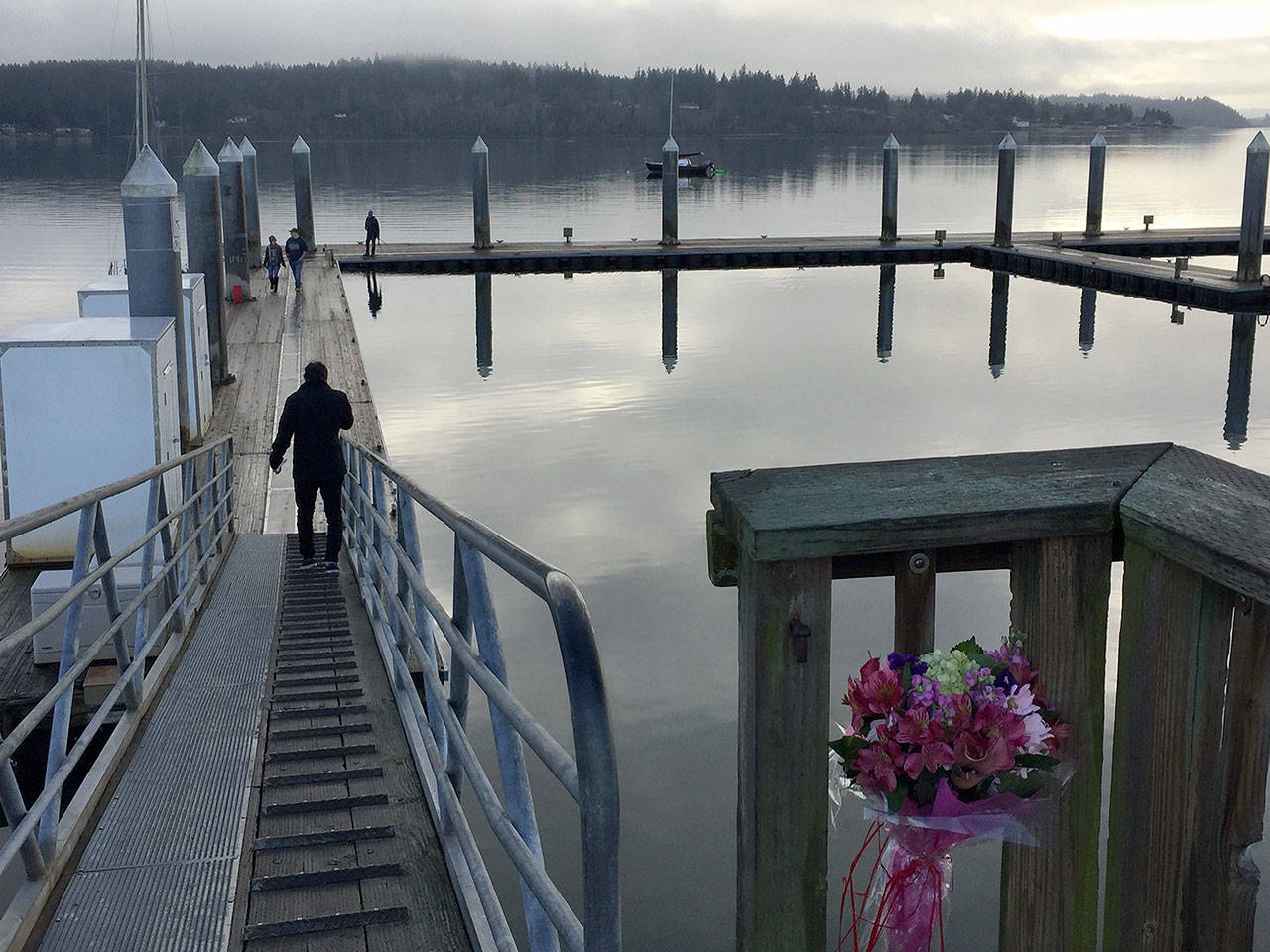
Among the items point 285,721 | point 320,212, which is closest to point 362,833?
point 285,721

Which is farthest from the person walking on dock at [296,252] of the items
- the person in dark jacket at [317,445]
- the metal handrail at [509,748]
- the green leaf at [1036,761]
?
the green leaf at [1036,761]

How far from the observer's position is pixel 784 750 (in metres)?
2.03

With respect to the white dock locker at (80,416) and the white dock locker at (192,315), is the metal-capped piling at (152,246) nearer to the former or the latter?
the white dock locker at (192,315)

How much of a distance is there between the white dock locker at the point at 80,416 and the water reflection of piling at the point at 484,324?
62.2 ft

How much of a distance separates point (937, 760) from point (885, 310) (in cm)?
3543

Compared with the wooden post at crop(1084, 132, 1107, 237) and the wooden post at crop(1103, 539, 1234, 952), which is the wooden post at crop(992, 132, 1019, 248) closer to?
the wooden post at crop(1084, 132, 1107, 237)

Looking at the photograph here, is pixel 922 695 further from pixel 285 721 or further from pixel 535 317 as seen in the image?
pixel 535 317

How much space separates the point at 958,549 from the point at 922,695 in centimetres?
25

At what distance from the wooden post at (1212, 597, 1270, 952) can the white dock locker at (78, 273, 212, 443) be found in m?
13.0

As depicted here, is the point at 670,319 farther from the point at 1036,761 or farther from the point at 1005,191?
the point at 1036,761

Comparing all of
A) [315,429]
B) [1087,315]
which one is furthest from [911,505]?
[1087,315]

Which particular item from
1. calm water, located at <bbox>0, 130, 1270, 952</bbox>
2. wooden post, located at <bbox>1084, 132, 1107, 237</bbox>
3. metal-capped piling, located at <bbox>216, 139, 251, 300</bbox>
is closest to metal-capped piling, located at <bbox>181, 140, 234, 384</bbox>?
calm water, located at <bbox>0, 130, 1270, 952</bbox>

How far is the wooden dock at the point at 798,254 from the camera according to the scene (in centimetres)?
3619

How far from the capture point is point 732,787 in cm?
980
